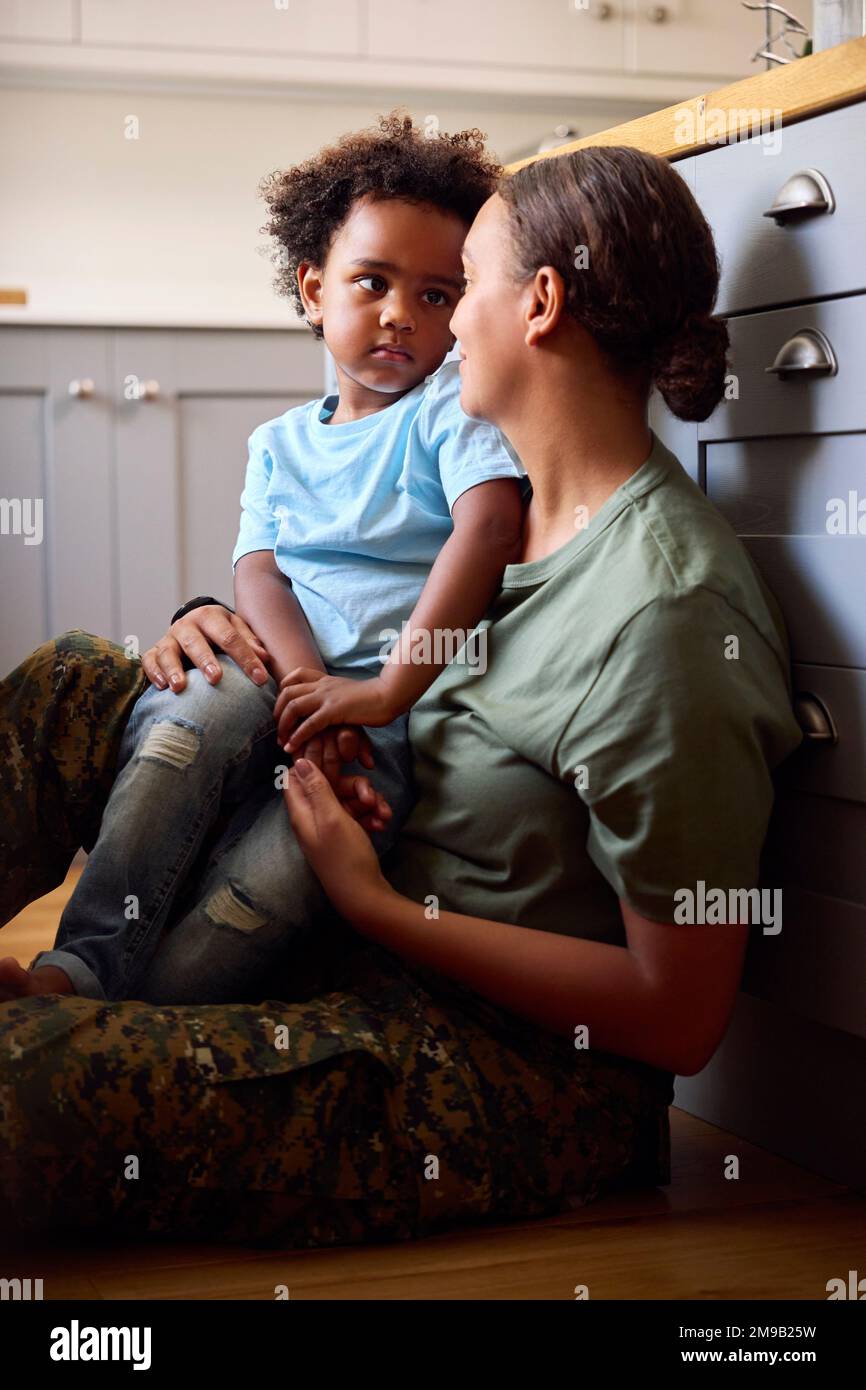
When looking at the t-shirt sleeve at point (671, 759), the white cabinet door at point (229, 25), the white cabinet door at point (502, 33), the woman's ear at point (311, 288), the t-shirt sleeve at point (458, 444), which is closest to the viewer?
the t-shirt sleeve at point (671, 759)

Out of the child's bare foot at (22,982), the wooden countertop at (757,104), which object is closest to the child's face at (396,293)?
the wooden countertop at (757,104)

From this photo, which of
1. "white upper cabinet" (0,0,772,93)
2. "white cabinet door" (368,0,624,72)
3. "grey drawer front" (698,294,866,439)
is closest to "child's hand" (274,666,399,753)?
"grey drawer front" (698,294,866,439)

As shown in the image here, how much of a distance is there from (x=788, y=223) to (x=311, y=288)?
0.52 meters

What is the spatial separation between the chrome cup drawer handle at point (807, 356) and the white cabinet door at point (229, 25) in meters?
2.04

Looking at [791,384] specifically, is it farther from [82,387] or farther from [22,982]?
[82,387]

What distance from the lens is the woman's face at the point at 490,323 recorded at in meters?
1.19

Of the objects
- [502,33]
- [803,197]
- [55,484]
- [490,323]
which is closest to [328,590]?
[490,323]

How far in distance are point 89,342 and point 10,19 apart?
0.59 meters

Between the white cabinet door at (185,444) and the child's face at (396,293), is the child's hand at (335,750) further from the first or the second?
the white cabinet door at (185,444)

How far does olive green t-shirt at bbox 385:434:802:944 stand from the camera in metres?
1.06

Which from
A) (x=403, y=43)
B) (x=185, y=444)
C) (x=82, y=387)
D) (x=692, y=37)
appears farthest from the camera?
(x=692, y=37)

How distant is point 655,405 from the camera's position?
1.41m

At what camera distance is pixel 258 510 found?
146 centimetres
